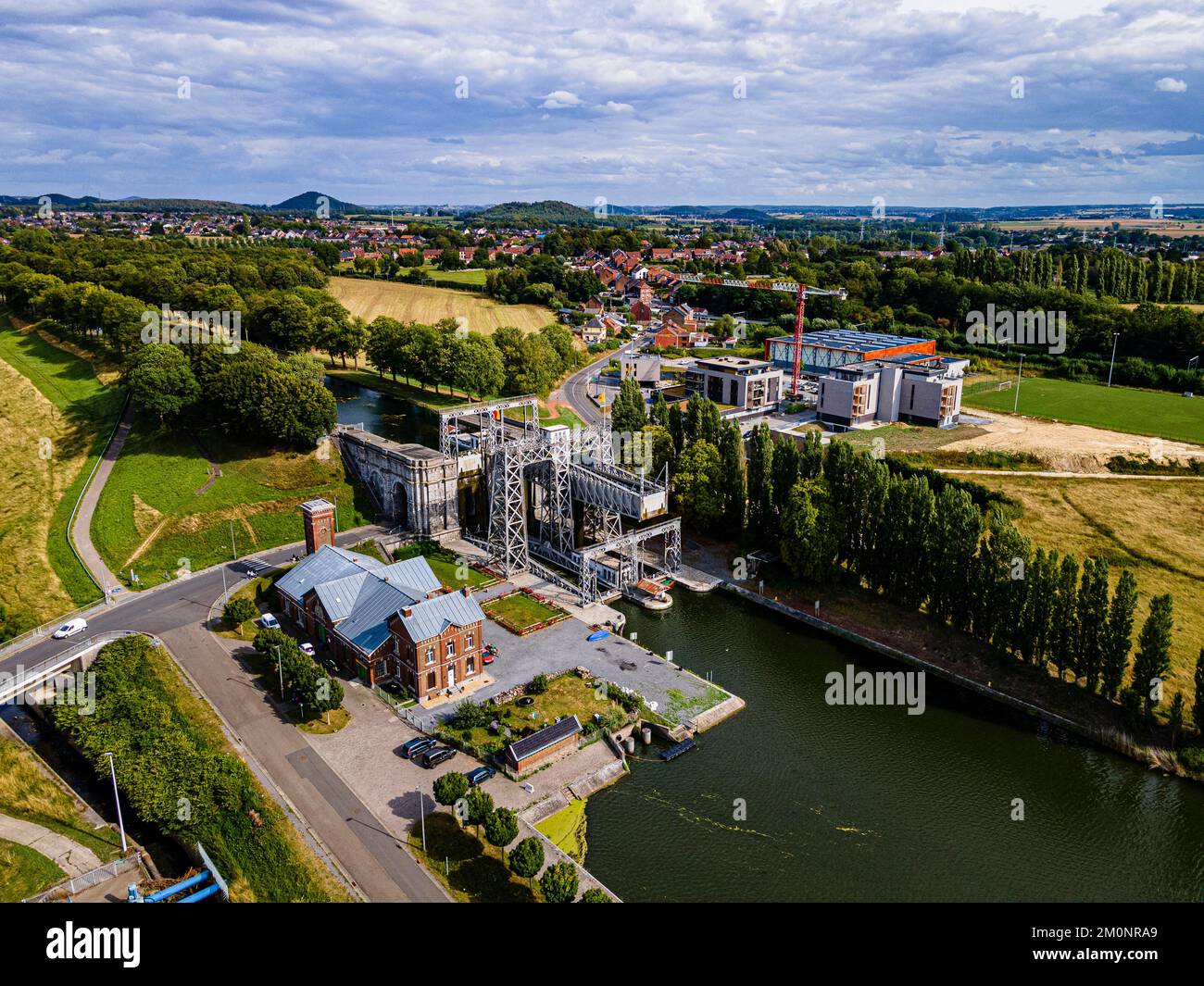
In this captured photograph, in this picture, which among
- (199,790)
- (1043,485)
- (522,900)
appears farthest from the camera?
(1043,485)

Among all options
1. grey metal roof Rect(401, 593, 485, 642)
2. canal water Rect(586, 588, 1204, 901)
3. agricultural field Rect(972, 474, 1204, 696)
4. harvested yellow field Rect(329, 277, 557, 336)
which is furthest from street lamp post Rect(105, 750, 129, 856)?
harvested yellow field Rect(329, 277, 557, 336)

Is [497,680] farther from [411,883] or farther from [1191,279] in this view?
[1191,279]

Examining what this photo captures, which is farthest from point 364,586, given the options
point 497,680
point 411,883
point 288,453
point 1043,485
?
point 1043,485

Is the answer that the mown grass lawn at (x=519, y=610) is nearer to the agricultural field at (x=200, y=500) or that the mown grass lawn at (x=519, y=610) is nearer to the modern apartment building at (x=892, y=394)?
the agricultural field at (x=200, y=500)

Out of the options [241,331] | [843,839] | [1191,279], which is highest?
[1191,279]

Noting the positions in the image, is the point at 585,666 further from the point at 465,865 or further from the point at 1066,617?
the point at 1066,617

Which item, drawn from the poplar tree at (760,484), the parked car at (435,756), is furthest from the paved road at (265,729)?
the poplar tree at (760,484)

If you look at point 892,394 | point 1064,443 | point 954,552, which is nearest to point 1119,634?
point 954,552
